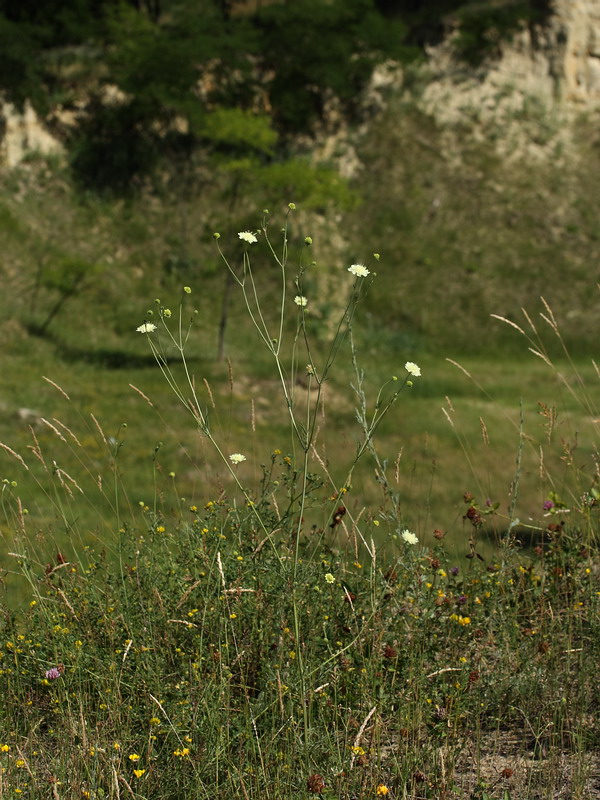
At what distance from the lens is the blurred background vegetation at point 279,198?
2689cm

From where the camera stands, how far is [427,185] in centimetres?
3559

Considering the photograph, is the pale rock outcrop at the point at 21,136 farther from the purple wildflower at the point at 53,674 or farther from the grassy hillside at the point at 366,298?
the purple wildflower at the point at 53,674

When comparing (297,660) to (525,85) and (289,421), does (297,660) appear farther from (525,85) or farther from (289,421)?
(525,85)

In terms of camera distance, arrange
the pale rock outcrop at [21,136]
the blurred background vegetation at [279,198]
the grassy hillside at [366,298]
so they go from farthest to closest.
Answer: the pale rock outcrop at [21,136] < the blurred background vegetation at [279,198] < the grassy hillside at [366,298]

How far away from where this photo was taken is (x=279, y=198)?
2759 cm

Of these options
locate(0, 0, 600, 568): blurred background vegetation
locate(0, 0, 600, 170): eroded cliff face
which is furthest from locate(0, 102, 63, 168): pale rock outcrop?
locate(0, 0, 600, 170): eroded cliff face

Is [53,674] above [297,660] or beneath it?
beneath

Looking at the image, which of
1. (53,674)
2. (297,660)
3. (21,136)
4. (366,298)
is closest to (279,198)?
(366,298)

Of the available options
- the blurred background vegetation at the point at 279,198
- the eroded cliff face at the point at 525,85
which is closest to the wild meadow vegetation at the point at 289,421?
the blurred background vegetation at the point at 279,198

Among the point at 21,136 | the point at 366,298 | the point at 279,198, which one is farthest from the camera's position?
the point at 366,298

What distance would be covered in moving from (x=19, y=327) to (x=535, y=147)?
21.3 m

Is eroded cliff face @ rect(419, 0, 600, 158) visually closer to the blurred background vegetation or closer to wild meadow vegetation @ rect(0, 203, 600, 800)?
the blurred background vegetation

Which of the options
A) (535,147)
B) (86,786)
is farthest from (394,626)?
(535,147)

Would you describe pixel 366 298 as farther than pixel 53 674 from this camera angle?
Yes
